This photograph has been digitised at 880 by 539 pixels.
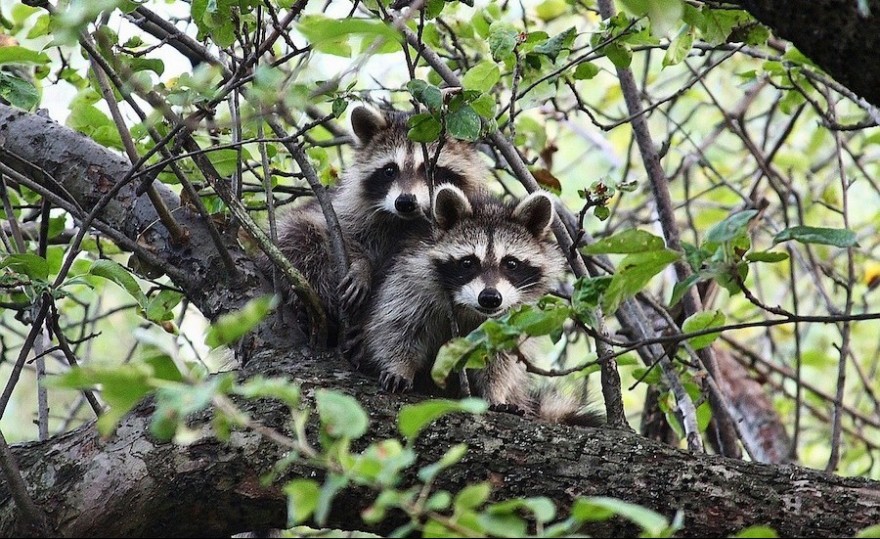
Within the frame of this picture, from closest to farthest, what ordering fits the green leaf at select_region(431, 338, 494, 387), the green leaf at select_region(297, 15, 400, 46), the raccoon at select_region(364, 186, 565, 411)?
the green leaf at select_region(297, 15, 400, 46) → the green leaf at select_region(431, 338, 494, 387) → the raccoon at select_region(364, 186, 565, 411)

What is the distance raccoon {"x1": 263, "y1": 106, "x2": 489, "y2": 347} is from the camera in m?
3.33

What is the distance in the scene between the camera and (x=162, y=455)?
2.24 m

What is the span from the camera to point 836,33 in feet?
5.21

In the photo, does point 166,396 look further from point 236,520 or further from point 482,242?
point 482,242

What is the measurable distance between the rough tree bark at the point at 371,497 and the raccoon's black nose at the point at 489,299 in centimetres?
62

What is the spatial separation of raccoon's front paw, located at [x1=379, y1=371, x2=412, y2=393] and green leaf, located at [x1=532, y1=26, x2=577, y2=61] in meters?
0.98

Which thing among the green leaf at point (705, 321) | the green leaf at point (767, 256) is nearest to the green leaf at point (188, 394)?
the green leaf at point (767, 256)

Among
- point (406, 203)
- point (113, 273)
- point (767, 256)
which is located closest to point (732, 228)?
point (767, 256)

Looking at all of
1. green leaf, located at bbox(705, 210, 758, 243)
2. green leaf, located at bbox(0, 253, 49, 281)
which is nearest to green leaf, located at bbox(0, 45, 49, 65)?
green leaf, located at bbox(0, 253, 49, 281)

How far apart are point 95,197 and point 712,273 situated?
6.37ft

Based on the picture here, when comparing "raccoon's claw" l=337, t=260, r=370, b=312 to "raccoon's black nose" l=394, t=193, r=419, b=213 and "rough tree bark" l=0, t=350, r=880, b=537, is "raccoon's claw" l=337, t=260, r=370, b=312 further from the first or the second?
"rough tree bark" l=0, t=350, r=880, b=537

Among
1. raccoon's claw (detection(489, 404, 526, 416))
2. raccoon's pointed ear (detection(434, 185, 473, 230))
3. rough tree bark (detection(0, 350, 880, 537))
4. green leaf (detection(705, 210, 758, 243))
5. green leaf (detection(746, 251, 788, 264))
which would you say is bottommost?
rough tree bark (detection(0, 350, 880, 537))

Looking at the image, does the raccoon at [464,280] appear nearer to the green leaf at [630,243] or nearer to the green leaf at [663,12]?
the green leaf at [663,12]

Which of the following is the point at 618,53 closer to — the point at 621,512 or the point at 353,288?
the point at 353,288
